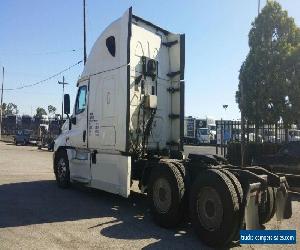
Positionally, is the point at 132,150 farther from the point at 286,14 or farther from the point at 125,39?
the point at 286,14

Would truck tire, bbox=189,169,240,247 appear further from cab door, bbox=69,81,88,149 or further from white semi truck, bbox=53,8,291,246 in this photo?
cab door, bbox=69,81,88,149

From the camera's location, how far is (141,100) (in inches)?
393

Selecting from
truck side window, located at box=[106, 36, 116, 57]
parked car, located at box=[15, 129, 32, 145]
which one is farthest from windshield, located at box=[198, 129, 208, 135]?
truck side window, located at box=[106, 36, 116, 57]

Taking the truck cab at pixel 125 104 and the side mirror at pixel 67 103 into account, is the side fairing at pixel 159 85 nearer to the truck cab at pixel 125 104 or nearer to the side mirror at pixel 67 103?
the truck cab at pixel 125 104

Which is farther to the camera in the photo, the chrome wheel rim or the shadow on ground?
the shadow on ground

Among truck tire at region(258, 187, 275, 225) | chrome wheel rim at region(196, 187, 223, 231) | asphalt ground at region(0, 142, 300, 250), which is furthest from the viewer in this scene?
truck tire at region(258, 187, 275, 225)

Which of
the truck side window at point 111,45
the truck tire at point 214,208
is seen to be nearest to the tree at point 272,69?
the truck side window at point 111,45

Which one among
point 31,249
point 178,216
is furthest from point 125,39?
point 31,249

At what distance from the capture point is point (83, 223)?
7.79m

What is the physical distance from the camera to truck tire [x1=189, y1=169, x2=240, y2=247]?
646 cm

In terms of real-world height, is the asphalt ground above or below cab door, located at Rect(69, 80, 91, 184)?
below

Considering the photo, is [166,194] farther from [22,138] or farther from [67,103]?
[22,138]

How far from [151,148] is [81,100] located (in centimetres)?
253

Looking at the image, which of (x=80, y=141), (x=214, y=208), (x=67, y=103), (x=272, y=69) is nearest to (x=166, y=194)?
(x=214, y=208)
